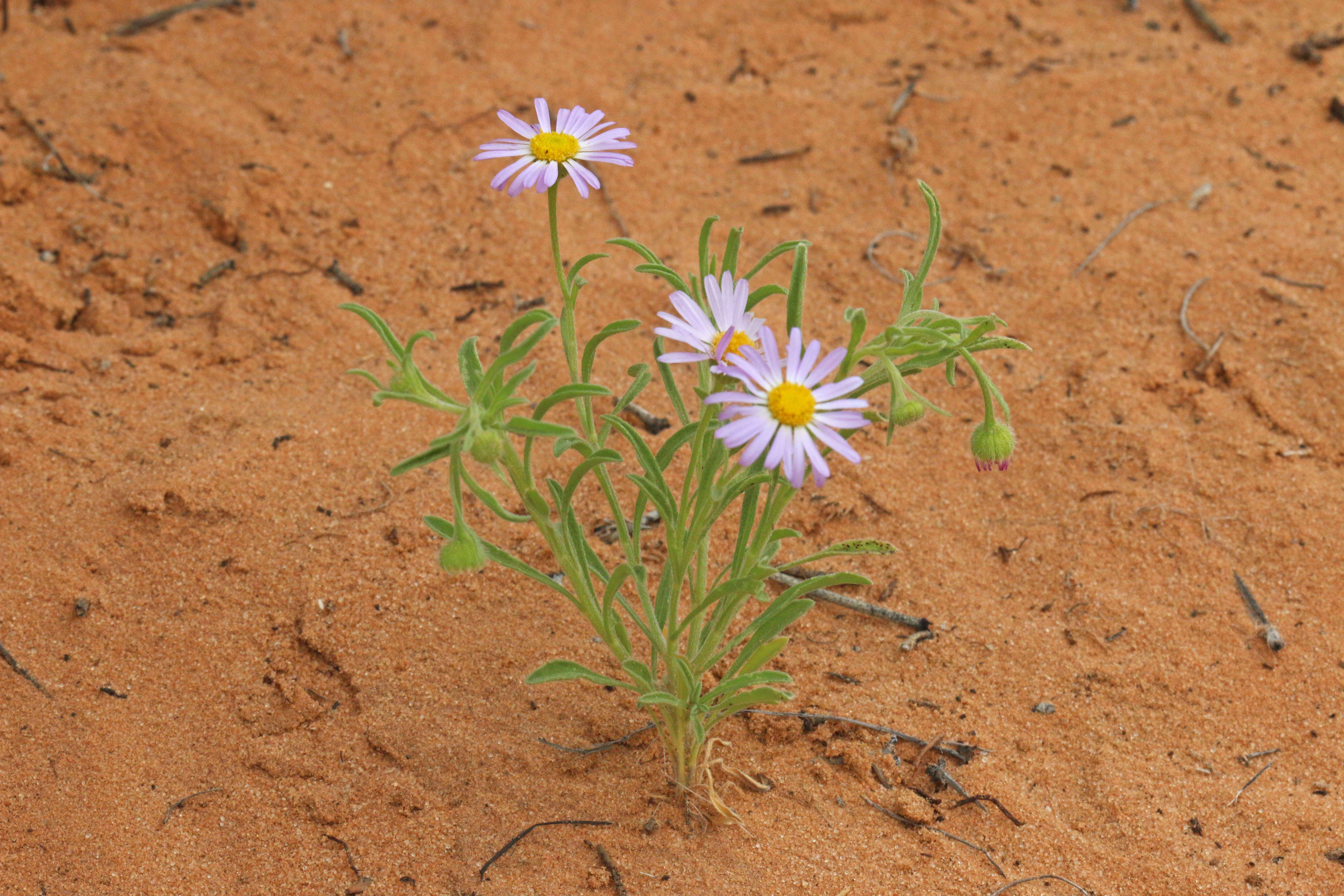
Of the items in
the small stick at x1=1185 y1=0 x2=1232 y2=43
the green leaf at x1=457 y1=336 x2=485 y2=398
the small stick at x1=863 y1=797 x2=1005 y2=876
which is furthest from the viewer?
the small stick at x1=1185 y1=0 x2=1232 y2=43

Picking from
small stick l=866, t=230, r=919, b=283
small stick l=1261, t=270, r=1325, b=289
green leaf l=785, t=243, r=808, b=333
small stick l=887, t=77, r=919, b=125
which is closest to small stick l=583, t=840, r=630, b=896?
green leaf l=785, t=243, r=808, b=333

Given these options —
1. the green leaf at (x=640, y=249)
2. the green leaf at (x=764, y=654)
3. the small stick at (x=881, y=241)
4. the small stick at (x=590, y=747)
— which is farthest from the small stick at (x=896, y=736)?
the small stick at (x=881, y=241)

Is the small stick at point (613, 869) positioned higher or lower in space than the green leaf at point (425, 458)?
lower

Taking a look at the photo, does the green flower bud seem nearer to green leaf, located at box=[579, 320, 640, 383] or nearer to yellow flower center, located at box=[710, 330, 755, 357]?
green leaf, located at box=[579, 320, 640, 383]

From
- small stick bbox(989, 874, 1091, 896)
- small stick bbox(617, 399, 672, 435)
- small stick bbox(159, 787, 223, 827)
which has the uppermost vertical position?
small stick bbox(617, 399, 672, 435)

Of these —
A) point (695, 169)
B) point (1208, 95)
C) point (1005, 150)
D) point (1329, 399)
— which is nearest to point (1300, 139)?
point (1208, 95)

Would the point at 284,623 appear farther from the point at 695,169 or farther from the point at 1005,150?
the point at 1005,150

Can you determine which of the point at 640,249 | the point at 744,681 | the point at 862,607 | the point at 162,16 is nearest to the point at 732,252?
the point at 640,249

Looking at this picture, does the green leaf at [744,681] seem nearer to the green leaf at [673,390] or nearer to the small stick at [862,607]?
the green leaf at [673,390]
